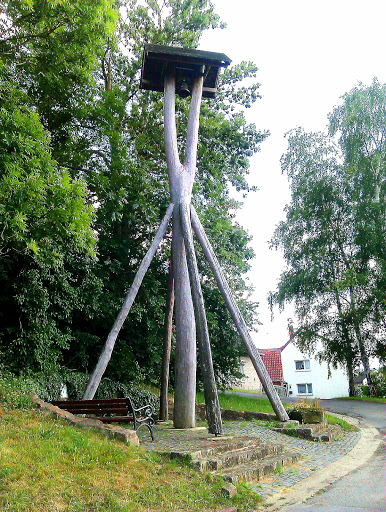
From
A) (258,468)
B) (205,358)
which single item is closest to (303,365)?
(205,358)

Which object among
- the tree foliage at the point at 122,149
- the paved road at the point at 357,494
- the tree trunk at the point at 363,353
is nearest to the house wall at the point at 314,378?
the tree trunk at the point at 363,353

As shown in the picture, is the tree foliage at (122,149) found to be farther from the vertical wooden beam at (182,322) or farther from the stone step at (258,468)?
the stone step at (258,468)

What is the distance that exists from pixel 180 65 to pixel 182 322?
657 centimetres

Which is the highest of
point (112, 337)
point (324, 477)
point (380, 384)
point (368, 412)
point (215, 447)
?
point (112, 337)

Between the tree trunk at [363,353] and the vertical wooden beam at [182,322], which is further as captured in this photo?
the tree trunk at [363,353]

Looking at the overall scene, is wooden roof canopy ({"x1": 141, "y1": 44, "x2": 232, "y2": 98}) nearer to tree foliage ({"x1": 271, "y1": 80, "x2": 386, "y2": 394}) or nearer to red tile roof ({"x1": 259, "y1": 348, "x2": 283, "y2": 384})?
tree foliage ({"x1": 271, "y1": 80, "x2": 386, "y2": 394})

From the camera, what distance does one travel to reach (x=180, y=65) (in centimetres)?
1113

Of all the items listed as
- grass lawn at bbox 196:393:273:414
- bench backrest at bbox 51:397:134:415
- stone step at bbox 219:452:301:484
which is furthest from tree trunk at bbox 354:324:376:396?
bench backrest at bbox 51:397:134:415

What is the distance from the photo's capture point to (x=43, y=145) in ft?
28.9

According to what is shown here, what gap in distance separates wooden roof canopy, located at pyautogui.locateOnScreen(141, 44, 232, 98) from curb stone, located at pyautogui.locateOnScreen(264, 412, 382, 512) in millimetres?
9332

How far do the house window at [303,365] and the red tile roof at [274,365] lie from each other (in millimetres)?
1866

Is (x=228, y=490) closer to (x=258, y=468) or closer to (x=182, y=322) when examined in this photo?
(x=258, y=468)

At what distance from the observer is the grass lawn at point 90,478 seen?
3996 millimetres

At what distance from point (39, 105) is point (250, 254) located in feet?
31.4
